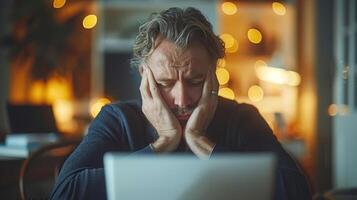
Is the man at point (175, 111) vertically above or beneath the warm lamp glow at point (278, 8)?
beneath

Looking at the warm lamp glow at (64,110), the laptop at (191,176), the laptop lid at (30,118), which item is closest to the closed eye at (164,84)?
the laptop at (191,176)

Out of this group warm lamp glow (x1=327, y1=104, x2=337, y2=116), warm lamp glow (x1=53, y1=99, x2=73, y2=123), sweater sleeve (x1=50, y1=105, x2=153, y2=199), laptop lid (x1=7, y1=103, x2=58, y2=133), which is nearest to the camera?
sweater sleeve (x1=50, y1=105, x2=153, y2=199)

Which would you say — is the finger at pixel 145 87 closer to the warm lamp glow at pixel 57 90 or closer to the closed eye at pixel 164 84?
the closed eye at pixel 164 84

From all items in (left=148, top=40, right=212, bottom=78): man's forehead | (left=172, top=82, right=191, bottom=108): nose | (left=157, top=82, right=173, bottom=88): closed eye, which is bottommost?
(left=172, top=82, right=191, bottom=108): nose

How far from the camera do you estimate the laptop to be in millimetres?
586

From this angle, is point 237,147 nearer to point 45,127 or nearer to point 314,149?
point 45,127

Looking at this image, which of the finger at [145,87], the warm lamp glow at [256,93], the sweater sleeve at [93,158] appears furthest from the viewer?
the warm lamp glow at [256,93]

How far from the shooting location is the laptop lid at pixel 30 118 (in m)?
2.05

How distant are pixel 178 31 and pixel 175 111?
0.21 meters

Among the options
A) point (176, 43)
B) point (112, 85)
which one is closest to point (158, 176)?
point (176, 43)

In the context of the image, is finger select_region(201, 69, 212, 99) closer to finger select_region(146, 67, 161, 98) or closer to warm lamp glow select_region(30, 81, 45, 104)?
finger select_region(146, 67, 161, 98)

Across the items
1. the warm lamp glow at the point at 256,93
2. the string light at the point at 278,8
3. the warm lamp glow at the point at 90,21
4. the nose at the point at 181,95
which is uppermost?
the string light at the point at 278,8

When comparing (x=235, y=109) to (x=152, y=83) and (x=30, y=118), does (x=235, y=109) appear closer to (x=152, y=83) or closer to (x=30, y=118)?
→ (x=152, y=83)

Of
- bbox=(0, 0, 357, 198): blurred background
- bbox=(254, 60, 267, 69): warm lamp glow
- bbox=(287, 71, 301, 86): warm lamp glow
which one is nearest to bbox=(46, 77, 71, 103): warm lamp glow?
bbox=(0, 0, 357, 198): blurred background
